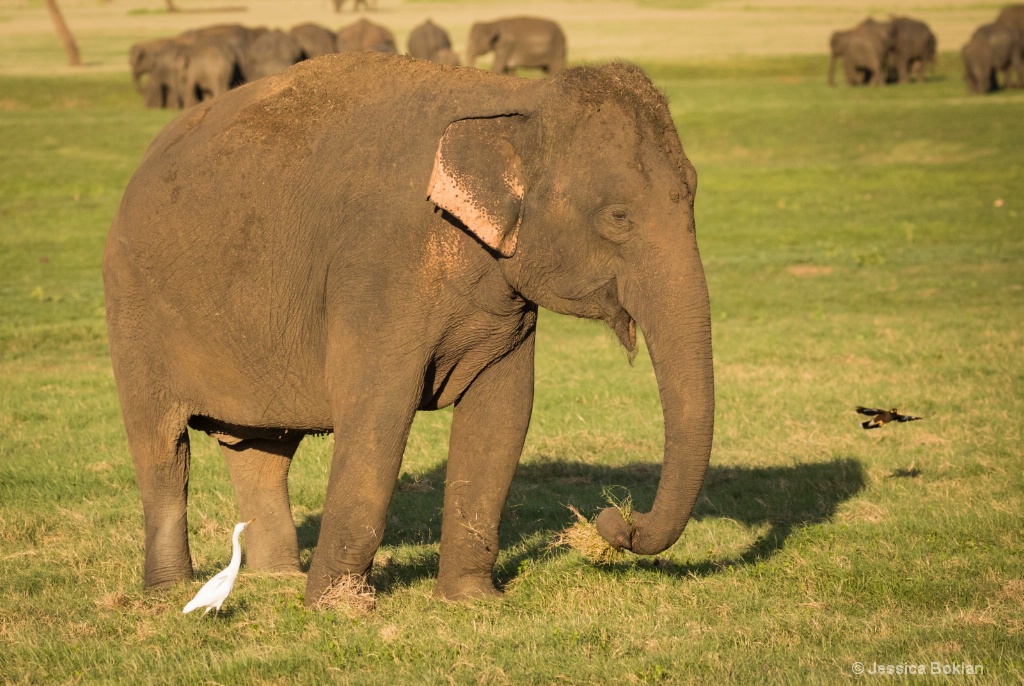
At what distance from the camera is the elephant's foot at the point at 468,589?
757 centimetres

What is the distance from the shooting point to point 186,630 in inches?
271

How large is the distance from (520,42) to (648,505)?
50.5 metres

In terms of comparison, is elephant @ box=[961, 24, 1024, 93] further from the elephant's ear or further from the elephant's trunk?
the elephant's trunk

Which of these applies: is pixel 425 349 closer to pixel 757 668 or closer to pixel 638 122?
pixel 638 122

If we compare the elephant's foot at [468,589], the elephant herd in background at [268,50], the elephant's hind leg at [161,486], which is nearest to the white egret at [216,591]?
the elephant's hind leg at [161,486]

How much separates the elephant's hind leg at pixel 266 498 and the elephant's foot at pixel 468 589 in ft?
4.47

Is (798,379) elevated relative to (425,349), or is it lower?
lower

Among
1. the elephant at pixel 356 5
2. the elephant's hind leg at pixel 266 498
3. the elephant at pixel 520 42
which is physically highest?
the elephant's hind leg at pixel 266 498

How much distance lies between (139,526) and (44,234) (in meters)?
16.3

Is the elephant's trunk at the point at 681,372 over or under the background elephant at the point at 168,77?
over

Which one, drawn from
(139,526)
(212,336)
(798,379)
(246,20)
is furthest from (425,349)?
(246,20)

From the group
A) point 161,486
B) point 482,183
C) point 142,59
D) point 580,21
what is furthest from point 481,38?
point 482,183

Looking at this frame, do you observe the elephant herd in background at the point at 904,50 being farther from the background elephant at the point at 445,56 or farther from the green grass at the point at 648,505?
the green grass at the point at 648,505

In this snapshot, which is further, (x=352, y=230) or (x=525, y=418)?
(x=525, y=418)
